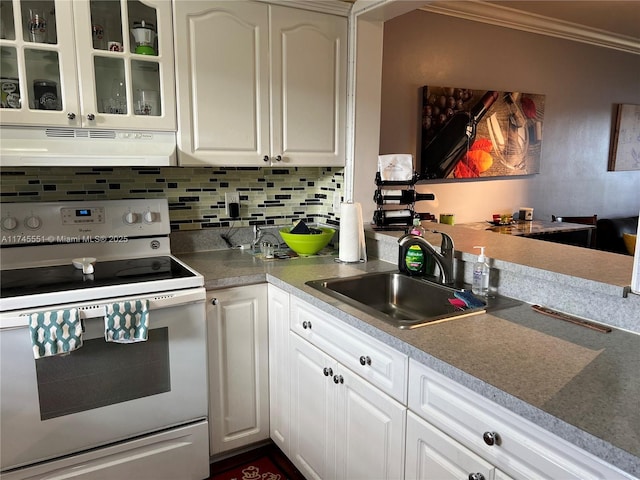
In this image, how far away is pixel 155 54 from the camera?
2.01 m

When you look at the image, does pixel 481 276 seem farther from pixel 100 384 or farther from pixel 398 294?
pixel 100 384

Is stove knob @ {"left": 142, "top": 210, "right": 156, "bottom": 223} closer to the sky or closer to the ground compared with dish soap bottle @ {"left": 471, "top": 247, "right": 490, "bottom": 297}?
closer to the sky

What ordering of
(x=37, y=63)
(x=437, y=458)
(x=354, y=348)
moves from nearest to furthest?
(x=437, y=458) < (x=354, y=348) < (x=37, y=63)

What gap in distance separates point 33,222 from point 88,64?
692 millimetres

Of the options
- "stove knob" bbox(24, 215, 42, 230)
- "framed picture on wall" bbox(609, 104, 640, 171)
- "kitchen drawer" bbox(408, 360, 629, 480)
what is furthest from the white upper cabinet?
"framed picture on wall" bbox(609, 104, 640, 171)

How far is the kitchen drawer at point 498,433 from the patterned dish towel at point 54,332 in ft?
3.64

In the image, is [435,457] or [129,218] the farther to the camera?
[129,218]

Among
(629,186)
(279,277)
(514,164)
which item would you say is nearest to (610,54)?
(629,186)

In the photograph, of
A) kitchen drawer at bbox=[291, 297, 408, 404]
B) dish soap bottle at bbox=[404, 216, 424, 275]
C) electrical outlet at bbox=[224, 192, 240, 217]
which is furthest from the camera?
electrical outlet at bbox=[224, 192, 240, 217]

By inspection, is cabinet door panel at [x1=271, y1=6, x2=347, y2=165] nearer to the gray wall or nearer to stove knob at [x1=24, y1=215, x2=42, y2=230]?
the gray wall

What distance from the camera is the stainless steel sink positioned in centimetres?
183

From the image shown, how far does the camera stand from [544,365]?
45.2 inches

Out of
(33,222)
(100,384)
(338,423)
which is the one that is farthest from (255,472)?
(33,222)

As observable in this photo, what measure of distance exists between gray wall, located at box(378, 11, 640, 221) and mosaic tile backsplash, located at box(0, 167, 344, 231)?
0.78 metres
